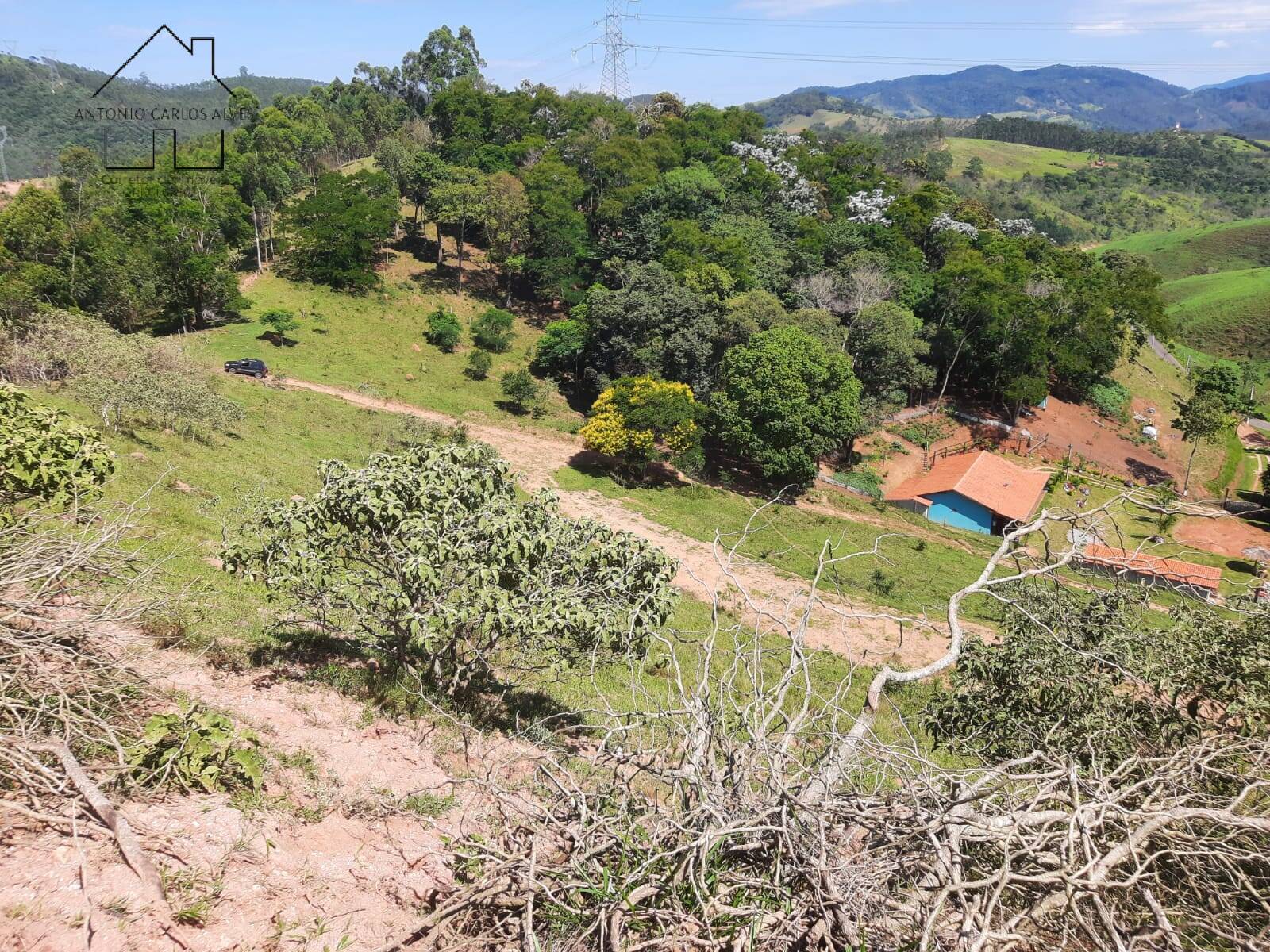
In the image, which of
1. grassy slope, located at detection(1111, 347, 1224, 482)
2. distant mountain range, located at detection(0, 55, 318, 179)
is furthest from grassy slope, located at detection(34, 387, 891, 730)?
distant mountain range, located at detection(0, 55, 318, 179)

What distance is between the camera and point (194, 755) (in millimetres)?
6180

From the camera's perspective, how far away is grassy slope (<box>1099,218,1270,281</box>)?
99125 mm

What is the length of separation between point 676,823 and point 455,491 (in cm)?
577

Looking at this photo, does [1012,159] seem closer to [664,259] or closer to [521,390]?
[664,259]

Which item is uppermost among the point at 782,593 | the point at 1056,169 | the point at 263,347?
the point at 1056,169

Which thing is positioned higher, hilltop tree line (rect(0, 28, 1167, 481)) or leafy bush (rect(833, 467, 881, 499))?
hilltop tree line (rect(0, 28, 1167, 481))

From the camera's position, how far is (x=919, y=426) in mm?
43344

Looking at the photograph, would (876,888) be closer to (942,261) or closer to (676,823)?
(676,823)

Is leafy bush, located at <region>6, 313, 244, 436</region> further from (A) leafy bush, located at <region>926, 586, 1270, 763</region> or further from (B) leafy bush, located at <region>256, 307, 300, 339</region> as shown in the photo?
(A) leafy bush, located at <region>926, 586, 1270, 763</region>

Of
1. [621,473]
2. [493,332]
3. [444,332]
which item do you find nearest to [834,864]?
[621,473]

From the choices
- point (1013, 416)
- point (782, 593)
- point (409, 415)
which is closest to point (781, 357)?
point (782, 593)

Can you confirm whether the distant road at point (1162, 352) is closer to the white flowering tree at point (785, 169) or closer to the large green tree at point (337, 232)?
the white flowering tree at point (785, 169)

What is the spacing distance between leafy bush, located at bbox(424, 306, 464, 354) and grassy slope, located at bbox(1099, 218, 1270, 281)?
92.9 metres

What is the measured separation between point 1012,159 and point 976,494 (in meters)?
161
